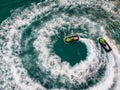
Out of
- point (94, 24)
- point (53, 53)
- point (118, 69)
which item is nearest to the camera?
point (118, 69)

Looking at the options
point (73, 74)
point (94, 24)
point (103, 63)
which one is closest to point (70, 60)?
point (73, 74)

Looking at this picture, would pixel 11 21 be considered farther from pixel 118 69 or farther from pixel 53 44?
pixel 118 69

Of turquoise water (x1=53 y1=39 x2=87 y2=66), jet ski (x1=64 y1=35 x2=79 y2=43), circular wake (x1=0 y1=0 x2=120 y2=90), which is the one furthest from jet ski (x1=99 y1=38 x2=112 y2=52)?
jet ski (x1=64 y1=35 x2=79 y2=43)

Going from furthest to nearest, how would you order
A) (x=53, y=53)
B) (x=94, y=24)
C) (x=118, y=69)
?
(x=94, y=24), (x=53, y=53), (x=118, y=69)

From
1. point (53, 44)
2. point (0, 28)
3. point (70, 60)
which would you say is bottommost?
point (70, 60)

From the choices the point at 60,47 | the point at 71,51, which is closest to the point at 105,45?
the point at 71,51

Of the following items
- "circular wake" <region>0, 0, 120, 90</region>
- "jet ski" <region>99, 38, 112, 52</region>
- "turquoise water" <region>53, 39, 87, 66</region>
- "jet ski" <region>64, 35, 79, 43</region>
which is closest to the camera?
"circular wake" <region>0, 0, 120, 90</region>

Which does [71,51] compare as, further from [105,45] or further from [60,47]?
[105,45]

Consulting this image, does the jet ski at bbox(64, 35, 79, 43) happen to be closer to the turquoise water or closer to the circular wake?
the turquoise water
